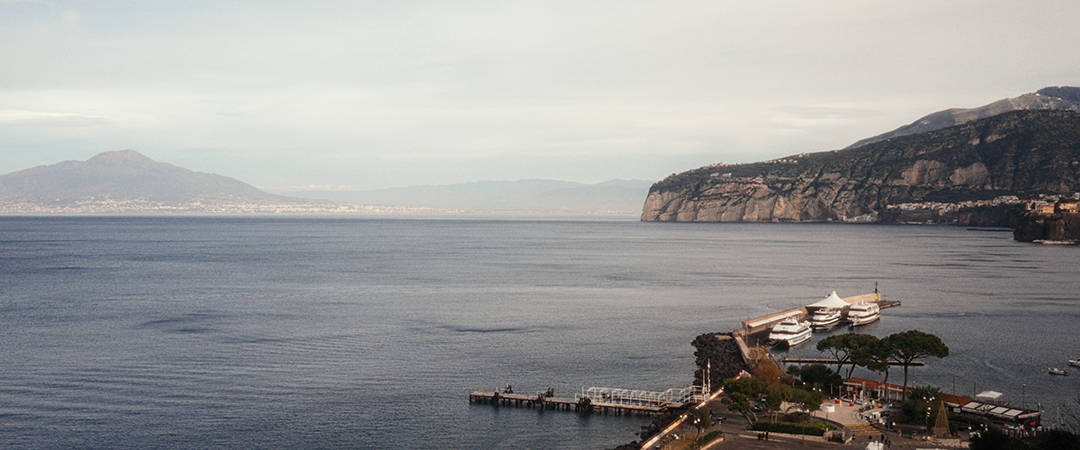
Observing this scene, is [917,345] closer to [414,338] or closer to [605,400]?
[605,400]

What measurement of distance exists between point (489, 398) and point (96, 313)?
45.2 meters

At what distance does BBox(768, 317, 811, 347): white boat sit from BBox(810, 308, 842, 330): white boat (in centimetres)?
473

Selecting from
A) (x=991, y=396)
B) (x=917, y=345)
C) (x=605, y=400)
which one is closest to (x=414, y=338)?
(x=605, y=400)

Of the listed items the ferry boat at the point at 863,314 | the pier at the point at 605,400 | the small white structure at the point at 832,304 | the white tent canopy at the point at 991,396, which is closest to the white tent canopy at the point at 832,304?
the small white structure at the point at 832,304

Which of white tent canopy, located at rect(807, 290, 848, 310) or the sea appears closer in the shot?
the sea

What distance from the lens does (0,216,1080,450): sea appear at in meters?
37.5

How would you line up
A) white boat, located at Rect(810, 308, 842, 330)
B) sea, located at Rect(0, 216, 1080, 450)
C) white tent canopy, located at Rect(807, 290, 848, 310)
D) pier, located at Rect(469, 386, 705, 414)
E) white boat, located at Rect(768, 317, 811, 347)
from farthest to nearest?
white tent canopy, located at Rect(807, 290, 848, 310), white boat, located at Rect(810, 308, 842, 330), white boat, located at Rect(768, 317, 811, 347), pier, located at Rect(469, 386, 705, 414), sea, located at Rect(0, 216, 1080, 450)

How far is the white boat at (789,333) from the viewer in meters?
59.0

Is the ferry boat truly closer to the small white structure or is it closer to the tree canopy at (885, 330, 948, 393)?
the small white structure

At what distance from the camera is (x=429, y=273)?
107 metres

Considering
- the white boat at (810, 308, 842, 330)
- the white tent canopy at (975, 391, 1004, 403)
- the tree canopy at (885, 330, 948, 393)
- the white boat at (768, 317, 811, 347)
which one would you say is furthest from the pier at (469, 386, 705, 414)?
the white boat at (810, 308, 842, 330)

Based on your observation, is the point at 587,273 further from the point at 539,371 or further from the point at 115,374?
the point at 115,374

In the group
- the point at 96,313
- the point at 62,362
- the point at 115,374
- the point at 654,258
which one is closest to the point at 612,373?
the point at 115,374

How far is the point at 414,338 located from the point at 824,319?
34607 millimetres
